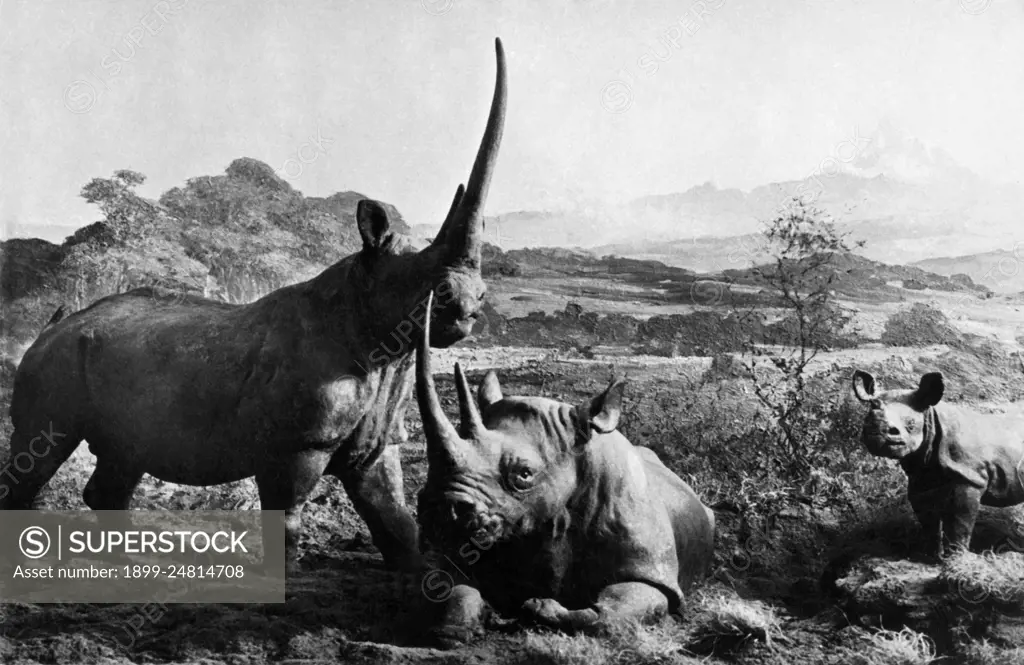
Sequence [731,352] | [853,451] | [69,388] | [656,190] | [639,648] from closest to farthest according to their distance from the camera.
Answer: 1. [639,648]
2. [69,388]
3. [853,451]
4. [731,352]
5. [656,190]

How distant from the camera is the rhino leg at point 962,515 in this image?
4832 mm

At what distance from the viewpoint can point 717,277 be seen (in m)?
6.21

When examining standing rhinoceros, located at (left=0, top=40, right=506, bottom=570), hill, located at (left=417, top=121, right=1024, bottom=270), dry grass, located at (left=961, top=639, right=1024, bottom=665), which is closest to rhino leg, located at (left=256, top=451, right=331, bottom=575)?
standing rhinoceros, located at (left=0, top=40, right=506, bottom=570)

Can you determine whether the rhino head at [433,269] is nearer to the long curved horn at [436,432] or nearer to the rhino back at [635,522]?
the long curved horn at [436,432]

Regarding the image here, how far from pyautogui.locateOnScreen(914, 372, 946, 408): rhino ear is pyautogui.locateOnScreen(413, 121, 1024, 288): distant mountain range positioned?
147 cm

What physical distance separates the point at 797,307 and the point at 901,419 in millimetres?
1254

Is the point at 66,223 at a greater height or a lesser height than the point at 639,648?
greater

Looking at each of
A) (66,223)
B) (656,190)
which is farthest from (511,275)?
(66,223)

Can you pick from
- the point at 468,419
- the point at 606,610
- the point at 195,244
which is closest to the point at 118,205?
the point at 195,244

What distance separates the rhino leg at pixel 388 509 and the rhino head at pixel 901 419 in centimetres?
206

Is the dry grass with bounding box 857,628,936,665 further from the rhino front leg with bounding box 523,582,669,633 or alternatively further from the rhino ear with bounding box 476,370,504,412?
the rhino ear with bounding box 476,370,504,412

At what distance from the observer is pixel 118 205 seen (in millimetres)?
6184

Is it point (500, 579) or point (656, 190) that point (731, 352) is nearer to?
point (656, 190)

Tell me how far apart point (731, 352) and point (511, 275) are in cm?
129
